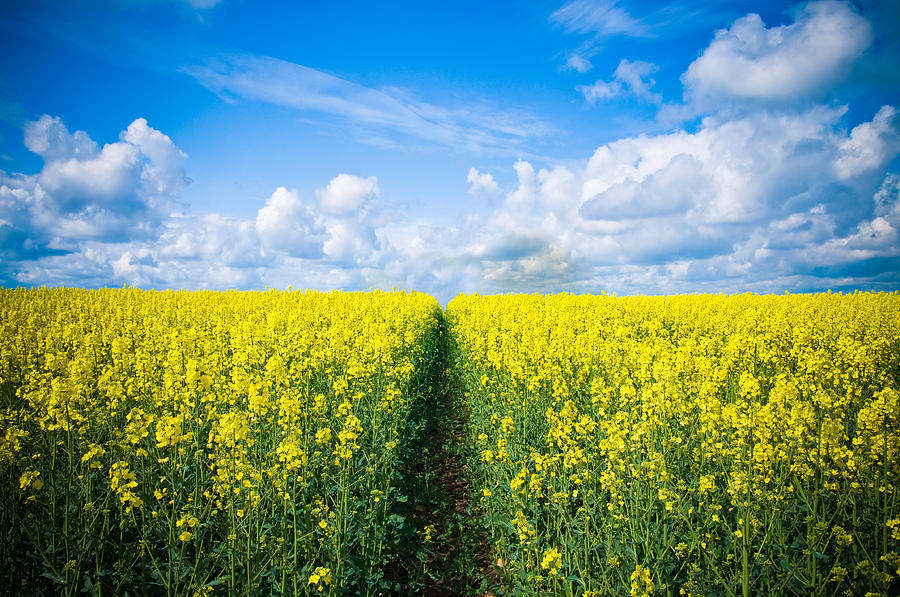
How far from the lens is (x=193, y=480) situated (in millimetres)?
5777

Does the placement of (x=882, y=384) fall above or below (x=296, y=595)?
above

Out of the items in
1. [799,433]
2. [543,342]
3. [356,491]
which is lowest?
[356,491]

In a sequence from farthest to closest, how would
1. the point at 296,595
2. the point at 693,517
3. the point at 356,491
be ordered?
the point at 356,491
the point at 693,517
the point at 296,595

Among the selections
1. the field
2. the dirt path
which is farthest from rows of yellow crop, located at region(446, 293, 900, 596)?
the dirt path

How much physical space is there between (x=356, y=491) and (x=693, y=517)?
4.44 meters

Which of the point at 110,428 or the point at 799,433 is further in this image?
the point at 110,428

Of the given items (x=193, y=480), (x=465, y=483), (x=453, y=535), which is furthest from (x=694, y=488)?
(x=193, y=480)

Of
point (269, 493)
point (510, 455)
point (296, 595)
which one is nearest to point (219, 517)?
point (269, 493)

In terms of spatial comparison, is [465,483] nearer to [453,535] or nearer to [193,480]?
[453,535]

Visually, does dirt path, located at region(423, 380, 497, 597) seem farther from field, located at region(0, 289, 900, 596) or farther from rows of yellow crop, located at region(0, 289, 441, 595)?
rows of yellow crop, located at region(0, 289, 441, 595)

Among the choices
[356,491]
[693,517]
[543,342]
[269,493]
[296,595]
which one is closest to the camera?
[296,595]

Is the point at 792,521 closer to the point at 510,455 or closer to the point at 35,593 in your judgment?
the point at 510,455

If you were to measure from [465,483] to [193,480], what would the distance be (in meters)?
4.72

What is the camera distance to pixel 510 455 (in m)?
6.60
